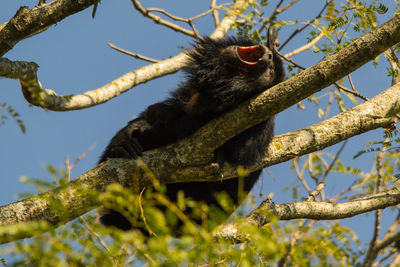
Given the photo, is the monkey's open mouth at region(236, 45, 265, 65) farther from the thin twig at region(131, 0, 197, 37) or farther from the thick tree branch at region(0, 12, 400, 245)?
the thin twig at region(131, 0, 197, 37)

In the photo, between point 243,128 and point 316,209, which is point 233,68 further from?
point 316,209

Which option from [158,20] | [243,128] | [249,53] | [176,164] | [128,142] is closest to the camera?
[243,128]

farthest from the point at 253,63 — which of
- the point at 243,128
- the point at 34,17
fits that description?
the point at 34,17

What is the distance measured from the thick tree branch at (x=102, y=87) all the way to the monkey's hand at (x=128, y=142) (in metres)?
0.64

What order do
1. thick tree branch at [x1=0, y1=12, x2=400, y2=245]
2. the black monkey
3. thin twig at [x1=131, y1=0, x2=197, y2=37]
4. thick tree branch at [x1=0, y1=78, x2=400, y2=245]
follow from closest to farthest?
thick tree branch at [x1=0, y1=12, x2=400, y2=245], thick tree branch at [x1=0, y1=78, x2=400, y2=245], the black monkey, thin twig at [x1=131, y1=0, x2=197, y2=37]

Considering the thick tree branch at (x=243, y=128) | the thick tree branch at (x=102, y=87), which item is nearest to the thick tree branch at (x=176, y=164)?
the thick tree branch at (x=243, y=128)

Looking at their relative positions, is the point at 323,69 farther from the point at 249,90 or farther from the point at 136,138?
the point at 136,138

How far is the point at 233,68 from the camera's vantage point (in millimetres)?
4145

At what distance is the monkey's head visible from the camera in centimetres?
383

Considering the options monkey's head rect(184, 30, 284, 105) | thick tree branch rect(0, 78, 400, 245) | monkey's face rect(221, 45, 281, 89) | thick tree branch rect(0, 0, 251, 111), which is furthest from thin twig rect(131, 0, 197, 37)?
thick tree branch rect(0, 78, 400, 245)

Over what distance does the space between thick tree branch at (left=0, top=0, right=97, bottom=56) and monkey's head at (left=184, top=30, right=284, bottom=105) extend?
1.46 m

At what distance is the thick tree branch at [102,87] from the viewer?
12.3 feet

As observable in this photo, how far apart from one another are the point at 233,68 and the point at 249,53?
20 centimetres

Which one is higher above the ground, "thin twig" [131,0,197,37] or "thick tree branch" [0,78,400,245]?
"thin twig" [131,0,197,37]
